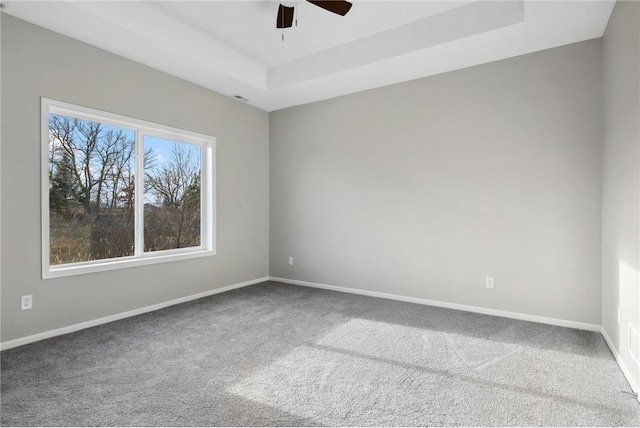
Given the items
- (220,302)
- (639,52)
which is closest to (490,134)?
(639,52)

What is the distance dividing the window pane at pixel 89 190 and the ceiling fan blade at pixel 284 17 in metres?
1.98

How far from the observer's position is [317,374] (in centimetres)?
221

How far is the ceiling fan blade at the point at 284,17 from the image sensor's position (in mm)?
2763

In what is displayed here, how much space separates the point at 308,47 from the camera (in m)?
3.64

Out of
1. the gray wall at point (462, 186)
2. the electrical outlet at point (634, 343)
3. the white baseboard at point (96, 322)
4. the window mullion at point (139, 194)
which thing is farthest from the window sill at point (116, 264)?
the electrical outlet at point (634, 343)

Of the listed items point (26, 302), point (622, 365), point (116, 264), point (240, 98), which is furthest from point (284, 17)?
point (622, 365)

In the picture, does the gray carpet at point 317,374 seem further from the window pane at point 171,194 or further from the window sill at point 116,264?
the window pane at point 171,194

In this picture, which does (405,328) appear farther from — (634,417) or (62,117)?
(62,117)

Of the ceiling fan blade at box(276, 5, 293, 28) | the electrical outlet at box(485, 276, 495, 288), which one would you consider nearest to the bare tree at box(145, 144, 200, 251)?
the ceiling fan blade at box(276, 5, 293, 28)

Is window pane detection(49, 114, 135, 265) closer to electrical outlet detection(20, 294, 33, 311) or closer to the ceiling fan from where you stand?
electrical outlet detection(20, 294, 33, 311)

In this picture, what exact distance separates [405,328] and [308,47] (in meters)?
3.10

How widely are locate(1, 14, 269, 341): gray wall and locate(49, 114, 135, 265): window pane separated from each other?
0.21m

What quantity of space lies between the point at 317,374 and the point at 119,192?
2.76 metres

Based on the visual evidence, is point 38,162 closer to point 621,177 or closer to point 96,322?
point 96,322
